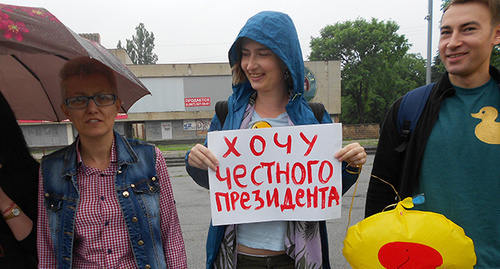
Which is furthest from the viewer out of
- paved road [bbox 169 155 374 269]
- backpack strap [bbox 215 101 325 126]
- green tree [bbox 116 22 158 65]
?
green tree [bbox 116 22 158 65]

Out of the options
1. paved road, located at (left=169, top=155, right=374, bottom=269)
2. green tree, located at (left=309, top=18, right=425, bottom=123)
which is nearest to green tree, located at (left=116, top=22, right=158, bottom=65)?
green tree, located at (left=309, top=18, right=425, bottom=123)

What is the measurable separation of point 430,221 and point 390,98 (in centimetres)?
3669

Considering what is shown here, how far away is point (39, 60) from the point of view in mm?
1864

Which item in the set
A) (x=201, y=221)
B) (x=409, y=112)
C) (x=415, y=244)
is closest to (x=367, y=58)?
(x=201, y=221)

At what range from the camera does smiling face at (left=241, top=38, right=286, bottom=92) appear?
1686 millimetres

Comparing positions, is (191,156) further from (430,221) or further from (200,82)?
(200,82)

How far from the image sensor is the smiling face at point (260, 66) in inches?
66.4

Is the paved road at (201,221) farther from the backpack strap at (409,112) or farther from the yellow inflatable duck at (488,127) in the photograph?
the yellow inflatable duck at (488,127)

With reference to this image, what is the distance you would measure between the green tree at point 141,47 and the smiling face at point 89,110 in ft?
178

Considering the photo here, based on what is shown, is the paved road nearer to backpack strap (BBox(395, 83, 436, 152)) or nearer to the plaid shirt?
backpack strap (BBox(395, 83, 436, 152))

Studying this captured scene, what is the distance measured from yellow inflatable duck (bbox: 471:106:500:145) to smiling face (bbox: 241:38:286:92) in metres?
1.01

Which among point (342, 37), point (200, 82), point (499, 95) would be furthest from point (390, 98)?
point (499, 95)

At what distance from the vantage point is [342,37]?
33.0m

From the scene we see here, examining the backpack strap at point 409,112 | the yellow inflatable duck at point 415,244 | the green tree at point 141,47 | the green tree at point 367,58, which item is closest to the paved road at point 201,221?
the backpack strap at point 409,112
